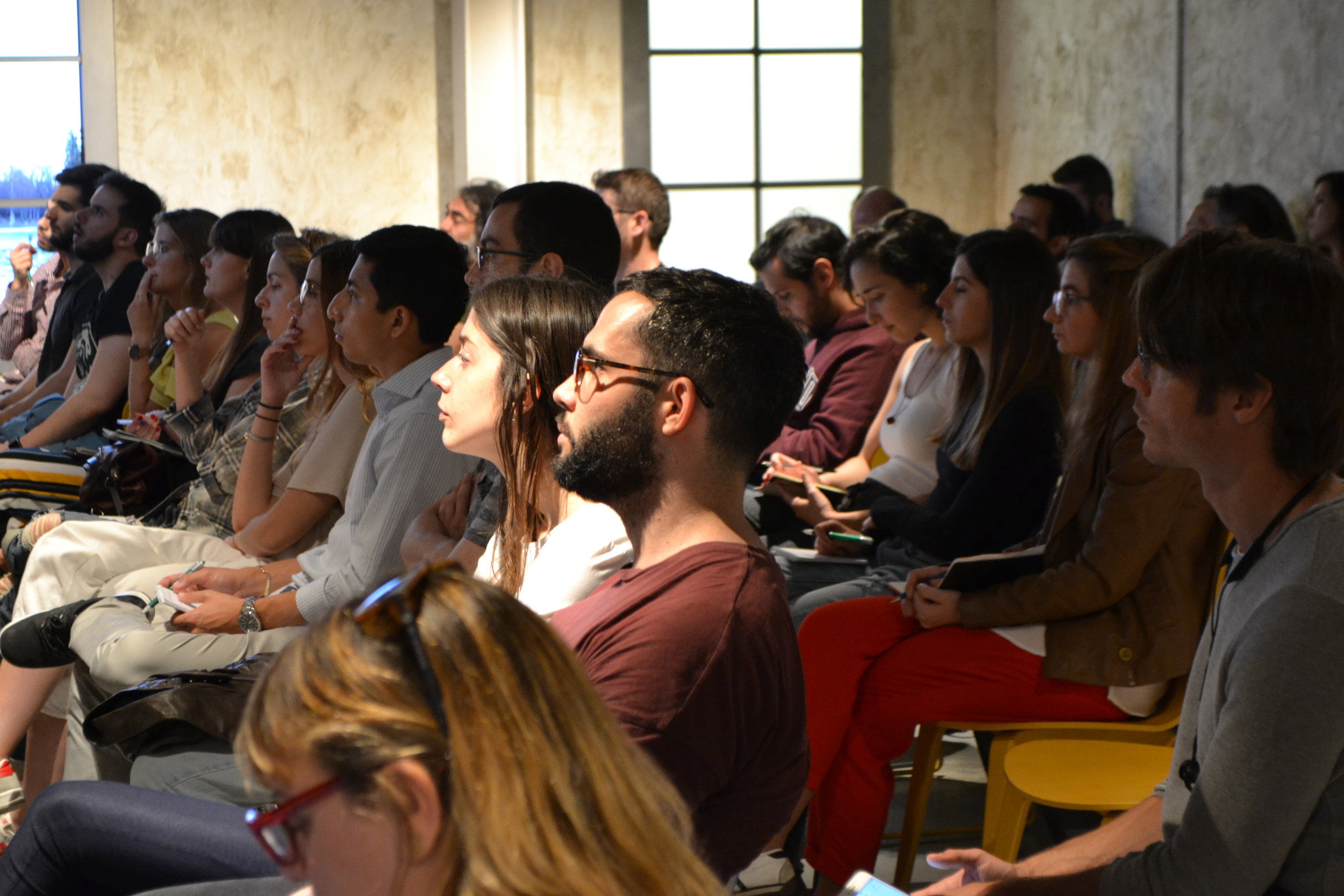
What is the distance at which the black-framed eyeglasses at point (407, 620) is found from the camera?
78cm

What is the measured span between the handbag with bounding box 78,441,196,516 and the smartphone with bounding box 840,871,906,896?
261cm

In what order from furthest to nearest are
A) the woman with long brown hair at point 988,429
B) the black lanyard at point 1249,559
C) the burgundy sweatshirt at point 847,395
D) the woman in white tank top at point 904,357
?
the burgundy sweatshirt at point 847,395 → the woman in white tank top at point 904,357 → the woman with long brown hair at point 988,429 → the black lanyard at point 1249,559

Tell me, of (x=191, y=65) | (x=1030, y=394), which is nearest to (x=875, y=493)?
(x=1030, y=394)

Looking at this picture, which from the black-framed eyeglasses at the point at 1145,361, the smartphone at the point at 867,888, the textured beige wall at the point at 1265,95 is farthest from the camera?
the textured beige wall at the point at 1265,95

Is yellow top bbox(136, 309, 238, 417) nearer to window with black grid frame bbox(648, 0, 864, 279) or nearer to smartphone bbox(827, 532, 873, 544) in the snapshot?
smartphone bbox(827, 532, 873, 544)

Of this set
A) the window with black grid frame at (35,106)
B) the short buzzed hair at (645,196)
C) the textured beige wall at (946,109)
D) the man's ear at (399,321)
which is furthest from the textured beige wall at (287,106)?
the man's ear at (399,321)

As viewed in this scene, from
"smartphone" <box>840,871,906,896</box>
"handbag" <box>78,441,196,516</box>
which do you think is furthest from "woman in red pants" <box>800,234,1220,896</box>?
"handbag" <box>78,441,196,516</box>

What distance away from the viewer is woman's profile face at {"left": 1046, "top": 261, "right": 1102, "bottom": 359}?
224cm

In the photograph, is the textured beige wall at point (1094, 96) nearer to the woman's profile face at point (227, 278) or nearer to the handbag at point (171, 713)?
the woman's profile face at point (227, 278)

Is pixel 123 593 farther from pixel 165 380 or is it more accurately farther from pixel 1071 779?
pixel 1071 779

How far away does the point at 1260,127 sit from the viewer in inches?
170

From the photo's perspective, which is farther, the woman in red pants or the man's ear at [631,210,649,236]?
the man's ear at [631,210,649,236]

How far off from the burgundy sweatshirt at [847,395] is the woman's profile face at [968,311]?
0.77 metres

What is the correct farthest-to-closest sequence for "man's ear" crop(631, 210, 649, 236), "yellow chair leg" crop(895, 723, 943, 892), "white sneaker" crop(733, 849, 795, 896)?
"man's ear" crop(631, 210, 649, 236), "yellow chair leg" crop(895, 723, 943, 892), "white sneaker" crop(733, 849, 795, 896)
